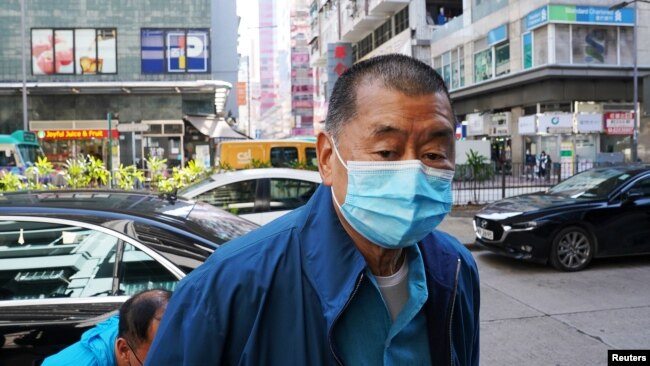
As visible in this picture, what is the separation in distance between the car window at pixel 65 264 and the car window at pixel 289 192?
4866 mm

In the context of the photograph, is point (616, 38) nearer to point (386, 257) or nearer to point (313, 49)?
point (386, 257)

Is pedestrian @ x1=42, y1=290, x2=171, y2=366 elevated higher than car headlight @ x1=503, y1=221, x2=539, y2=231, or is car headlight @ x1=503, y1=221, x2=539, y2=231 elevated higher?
pedestrian @ x1=42, y1=290, x2=171, y2=366

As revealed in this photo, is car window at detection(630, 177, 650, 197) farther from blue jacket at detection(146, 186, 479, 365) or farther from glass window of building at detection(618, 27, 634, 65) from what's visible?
glass window of building at detection(618, 27, 634, 65)

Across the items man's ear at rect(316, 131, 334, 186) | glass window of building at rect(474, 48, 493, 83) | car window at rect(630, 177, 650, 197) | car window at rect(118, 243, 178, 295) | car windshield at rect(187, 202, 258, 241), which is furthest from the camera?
glass window of building at rect(474, 48, 493, 83)

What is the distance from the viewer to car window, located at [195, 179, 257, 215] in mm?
7882

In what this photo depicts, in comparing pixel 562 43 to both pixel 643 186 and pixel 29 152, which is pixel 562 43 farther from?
pixel 29 152

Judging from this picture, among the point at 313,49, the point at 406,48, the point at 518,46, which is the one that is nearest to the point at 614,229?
the point at 518,46

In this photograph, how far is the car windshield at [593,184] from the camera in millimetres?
8889

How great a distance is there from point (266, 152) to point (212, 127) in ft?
43.3

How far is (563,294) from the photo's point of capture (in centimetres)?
706

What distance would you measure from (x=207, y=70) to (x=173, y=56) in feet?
5.89

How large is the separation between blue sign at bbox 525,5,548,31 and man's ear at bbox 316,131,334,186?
29987 millimetres

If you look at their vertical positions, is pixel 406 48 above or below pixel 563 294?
above

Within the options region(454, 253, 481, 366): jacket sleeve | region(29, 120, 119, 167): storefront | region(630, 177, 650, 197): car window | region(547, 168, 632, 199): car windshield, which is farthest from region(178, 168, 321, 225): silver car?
region(29, 120, 119, 167): storefront
